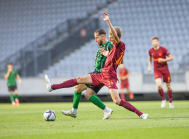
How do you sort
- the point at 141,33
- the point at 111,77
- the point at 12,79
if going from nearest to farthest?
the point at 111,77
the point at 12,79
the point at 141,33

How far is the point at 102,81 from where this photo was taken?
575cm

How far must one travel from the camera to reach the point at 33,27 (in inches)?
945

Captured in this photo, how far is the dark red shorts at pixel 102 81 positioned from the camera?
5617mm

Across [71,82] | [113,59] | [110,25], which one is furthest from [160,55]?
[110,25]

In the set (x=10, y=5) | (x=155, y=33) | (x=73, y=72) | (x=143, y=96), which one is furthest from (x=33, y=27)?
(x=143, y=96)

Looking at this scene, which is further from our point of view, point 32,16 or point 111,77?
point 32,16

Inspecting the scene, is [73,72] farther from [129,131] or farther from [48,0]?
[129,131]

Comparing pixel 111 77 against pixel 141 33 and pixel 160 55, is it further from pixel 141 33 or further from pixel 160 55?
pixel 141 33

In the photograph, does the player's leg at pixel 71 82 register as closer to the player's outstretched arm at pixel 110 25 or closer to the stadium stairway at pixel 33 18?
the player's outstretched arm at pixel 110 25

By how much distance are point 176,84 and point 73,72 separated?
5845 mm

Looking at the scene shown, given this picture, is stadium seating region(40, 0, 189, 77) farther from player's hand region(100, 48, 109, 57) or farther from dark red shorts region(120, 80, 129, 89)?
player's hand region(100, 48, 109, 57)

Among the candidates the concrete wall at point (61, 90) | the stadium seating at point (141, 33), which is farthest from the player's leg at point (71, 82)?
the stadium seating at point (141, 33)

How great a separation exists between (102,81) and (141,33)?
1643 centimetres

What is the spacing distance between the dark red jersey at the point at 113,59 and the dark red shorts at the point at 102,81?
8 cm
